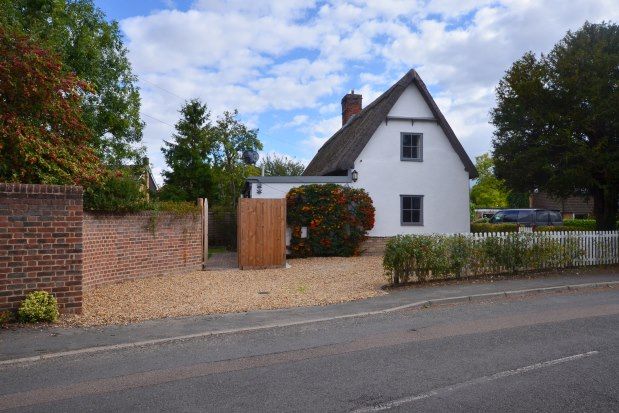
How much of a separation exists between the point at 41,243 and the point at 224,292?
4.22 metres

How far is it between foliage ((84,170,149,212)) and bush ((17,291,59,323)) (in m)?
3.65

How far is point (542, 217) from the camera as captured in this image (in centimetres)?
3136

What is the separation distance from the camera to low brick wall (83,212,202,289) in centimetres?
1181

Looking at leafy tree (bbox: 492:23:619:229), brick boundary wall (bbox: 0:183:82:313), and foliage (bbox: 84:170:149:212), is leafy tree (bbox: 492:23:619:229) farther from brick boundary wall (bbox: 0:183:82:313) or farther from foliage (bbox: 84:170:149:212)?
brick boundary wall (bbox: 0:183:82:313)

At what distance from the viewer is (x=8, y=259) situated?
8.33m

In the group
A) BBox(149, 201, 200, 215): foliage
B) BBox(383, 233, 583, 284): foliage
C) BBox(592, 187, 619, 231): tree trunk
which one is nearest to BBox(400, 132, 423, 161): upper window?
BBox(592, 187, 619, 231): tree trunk

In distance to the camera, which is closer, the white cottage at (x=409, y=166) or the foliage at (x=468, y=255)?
the foliage at (x=468, y=255)

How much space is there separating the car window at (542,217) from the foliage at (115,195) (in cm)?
2503

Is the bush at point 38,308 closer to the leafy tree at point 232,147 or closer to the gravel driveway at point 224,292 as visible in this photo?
the gravel driveway at point 224,292

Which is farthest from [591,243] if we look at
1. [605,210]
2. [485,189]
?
[485,189]

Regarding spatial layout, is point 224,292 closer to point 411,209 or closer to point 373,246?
point 373,246

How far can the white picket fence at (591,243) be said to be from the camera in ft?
49.8

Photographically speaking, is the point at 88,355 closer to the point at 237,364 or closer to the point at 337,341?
the point at 237,364

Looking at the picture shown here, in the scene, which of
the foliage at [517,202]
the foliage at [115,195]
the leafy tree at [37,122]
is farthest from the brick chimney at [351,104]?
the foliage at [517,202]
